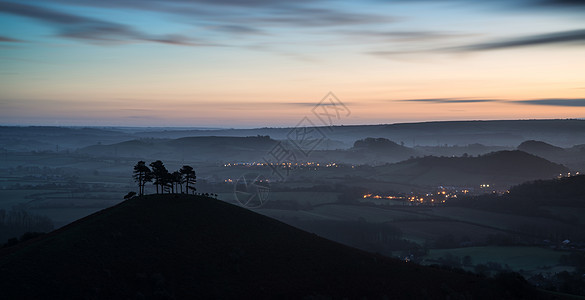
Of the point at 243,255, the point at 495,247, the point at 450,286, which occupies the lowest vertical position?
the point at 495,247

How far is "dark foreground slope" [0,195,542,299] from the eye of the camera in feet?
173

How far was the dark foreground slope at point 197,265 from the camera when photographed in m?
52.9

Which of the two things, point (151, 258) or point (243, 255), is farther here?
point (243, 255)

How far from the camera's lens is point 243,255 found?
66.2 meters

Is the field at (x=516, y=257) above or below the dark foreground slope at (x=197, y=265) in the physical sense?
below

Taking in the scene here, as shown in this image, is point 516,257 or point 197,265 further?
point 516,257

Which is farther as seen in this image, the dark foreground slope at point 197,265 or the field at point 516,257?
the field at point 516,257

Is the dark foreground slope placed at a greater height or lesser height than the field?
greater

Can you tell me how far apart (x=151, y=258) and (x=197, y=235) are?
398 inches

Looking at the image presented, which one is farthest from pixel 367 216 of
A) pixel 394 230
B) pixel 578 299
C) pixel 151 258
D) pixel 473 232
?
pixel 151 258

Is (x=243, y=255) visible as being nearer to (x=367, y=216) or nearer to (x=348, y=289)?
(x=348, y=289)

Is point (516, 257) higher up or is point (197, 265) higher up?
point (197, 265)

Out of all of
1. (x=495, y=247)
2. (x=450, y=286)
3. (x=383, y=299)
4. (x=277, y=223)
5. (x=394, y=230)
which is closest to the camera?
(x=383, y=299)

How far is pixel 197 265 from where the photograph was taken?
2420 inches
